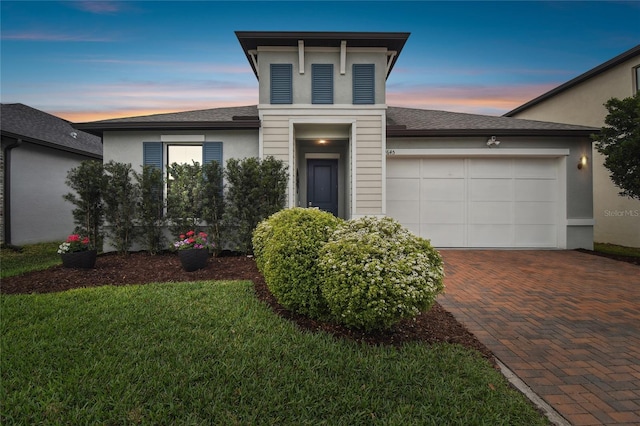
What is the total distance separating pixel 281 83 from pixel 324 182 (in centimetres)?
345

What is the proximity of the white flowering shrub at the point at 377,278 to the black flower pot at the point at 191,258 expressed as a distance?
3.60 m

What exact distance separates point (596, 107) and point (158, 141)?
47.4ft

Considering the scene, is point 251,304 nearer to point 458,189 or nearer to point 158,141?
point 158,141

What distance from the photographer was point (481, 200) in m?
8.68

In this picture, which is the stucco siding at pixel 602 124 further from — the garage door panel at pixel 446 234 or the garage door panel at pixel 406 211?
the garage door panel at pixel 406 211

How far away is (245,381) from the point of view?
2.25 m

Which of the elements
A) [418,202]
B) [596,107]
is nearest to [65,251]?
[418,202]

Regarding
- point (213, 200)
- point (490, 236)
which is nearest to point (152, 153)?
point (213, 200)

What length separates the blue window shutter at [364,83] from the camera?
25.8ft

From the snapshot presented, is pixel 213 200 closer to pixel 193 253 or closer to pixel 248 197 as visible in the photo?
pixel 248 197

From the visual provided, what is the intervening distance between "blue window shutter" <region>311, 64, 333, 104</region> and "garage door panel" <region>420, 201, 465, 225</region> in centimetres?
407

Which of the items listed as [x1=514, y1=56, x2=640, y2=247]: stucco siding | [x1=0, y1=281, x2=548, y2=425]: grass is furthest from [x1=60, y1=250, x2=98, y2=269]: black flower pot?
[x1=514, y1=56, x2=640, y2=247]: stucco siding

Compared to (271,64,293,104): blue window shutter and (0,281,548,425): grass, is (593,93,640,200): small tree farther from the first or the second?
(271,64,293,104): blue window shutter

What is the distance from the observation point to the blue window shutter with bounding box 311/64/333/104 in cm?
787
